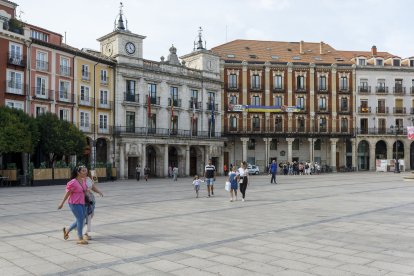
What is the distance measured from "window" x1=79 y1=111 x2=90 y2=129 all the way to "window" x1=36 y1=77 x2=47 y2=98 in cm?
438

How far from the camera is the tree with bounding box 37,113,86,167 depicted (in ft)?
111

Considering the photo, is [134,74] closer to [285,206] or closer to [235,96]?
[235,96]

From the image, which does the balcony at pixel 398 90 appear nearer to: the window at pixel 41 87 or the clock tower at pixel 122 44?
the clock tower at pixel 122 44

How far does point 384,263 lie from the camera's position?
25.8 ft

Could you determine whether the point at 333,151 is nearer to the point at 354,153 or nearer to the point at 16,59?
the point at 354,153

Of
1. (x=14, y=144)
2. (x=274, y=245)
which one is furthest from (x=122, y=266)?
(x=14, y=144)

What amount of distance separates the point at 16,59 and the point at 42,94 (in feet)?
12.3

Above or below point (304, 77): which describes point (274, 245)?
below

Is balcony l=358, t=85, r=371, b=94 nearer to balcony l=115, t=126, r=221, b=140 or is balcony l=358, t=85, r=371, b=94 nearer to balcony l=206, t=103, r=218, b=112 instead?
balcony l=206, t=103, r=218, b=112

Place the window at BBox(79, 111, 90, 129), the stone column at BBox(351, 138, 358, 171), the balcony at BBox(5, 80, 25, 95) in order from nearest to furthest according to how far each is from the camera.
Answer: the balcony at BBox(5, 80, 25, 95) → the window at BBox(79, 111, 90, 129) → the stone column at BBox(351, 138, 358, 171)

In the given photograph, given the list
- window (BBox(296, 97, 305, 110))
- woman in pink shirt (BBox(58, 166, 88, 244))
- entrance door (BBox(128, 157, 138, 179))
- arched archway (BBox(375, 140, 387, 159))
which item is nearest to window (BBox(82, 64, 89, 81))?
entrance door (BBox(128, 157, 138, 179))

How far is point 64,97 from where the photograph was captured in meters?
39.7

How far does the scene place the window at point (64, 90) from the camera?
39469 millimetres

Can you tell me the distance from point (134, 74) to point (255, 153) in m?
22.0
